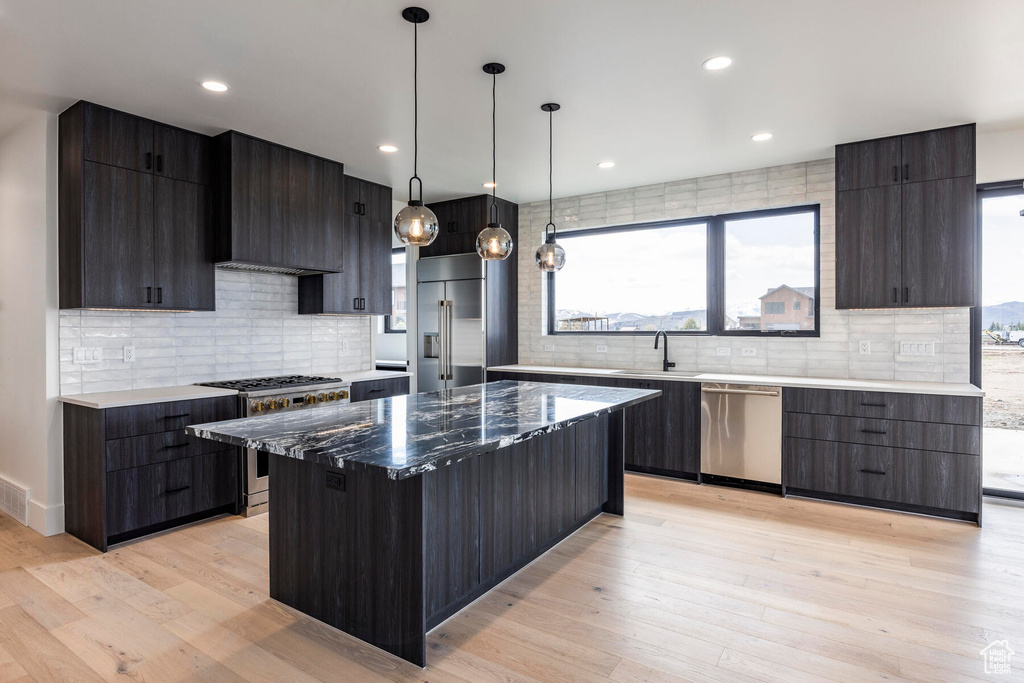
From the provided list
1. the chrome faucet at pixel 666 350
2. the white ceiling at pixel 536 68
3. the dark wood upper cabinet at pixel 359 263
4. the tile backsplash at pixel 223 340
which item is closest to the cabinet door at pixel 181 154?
the white ceiling at pixel 536 68

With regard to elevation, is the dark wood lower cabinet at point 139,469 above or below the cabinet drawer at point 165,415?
below

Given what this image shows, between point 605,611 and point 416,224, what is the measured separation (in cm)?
201

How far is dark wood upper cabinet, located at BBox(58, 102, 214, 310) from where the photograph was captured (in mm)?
3342

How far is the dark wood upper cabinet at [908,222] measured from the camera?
3801 millimetres

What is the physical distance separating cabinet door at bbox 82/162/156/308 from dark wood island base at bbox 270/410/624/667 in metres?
1.90

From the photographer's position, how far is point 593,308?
231 inches

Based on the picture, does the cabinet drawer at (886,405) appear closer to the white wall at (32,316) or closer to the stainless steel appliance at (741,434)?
the stainless steel appliance at (741,434)

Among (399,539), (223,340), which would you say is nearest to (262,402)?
(223,340)

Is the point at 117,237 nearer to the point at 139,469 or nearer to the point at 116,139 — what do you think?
the point at 116,139

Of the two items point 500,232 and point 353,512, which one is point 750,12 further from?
point 353,512

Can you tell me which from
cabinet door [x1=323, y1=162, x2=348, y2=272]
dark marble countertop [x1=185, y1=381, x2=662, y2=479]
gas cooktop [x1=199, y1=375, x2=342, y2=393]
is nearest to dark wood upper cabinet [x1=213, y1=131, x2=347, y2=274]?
cabinet door [x1=323, y1=162, x2=348, y2=272]

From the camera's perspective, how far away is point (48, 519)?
11.4 ft

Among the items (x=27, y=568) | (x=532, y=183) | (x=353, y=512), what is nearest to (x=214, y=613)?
(x=353, y=512)

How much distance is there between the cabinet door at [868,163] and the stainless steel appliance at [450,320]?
3250 millimetres
